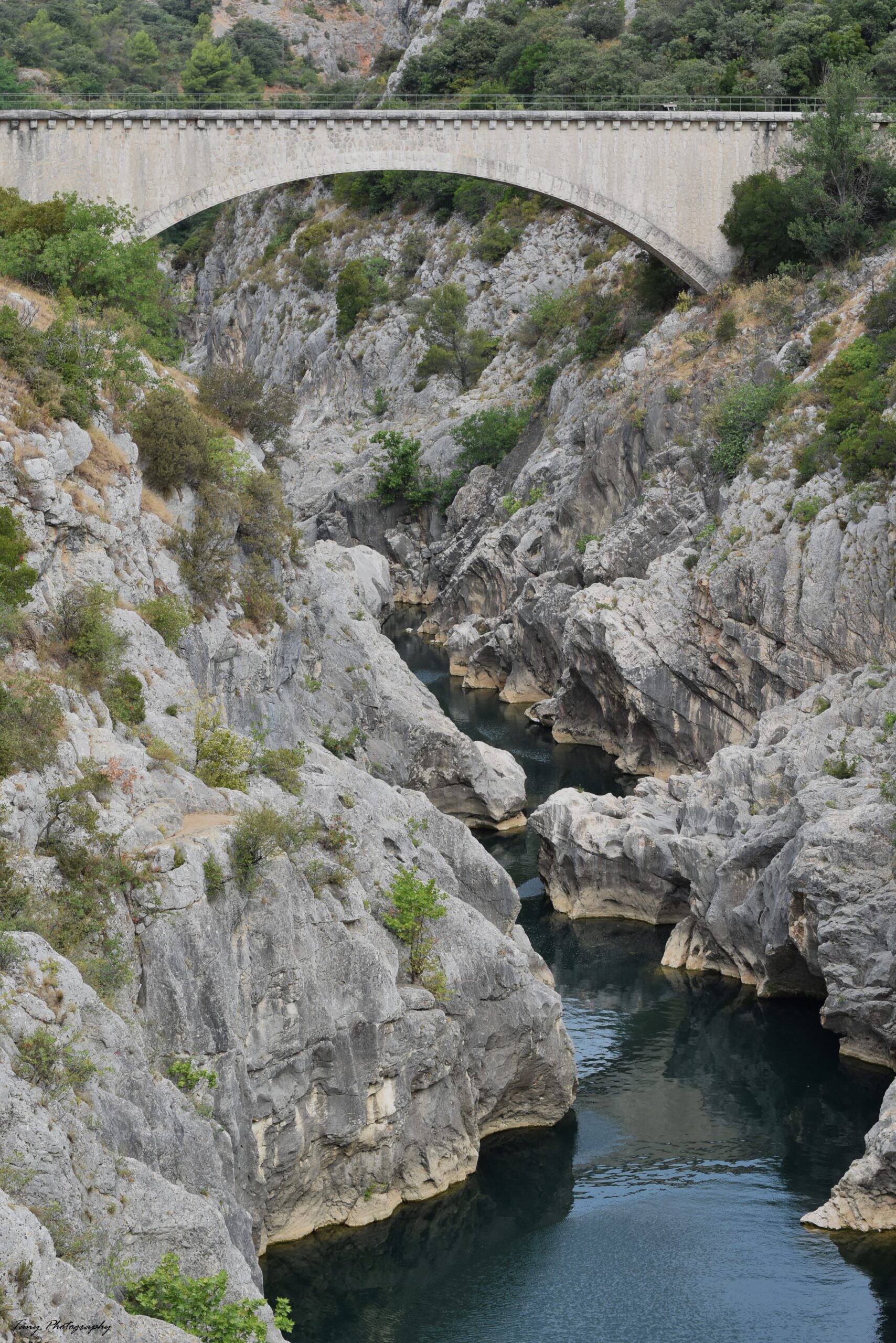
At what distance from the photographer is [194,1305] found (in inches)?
719

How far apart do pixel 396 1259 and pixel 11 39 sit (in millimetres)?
109418

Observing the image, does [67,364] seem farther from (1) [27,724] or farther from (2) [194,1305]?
(2) [194,1305]

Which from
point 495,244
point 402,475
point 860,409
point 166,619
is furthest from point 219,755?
point 495,244

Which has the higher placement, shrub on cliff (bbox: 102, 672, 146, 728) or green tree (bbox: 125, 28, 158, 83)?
green tree (bbox: 125, 28, 158, 83)

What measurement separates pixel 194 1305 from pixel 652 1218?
11547 millimetres

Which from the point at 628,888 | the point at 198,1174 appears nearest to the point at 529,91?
the point at 628,888

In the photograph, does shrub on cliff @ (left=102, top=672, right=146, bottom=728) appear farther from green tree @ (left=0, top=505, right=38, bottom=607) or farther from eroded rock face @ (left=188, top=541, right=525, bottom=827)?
eroded rock face @ (left=188, top=541, right=525, bottom=827)

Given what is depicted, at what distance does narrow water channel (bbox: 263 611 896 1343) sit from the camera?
80.8 feet

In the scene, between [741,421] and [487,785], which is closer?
[487,785]

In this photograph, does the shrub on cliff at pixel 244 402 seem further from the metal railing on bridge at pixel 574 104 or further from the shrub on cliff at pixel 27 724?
the metal railing on bridge at pixel 574 104

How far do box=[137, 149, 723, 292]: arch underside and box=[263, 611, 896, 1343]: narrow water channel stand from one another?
35.3m

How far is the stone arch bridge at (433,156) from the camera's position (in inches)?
2203

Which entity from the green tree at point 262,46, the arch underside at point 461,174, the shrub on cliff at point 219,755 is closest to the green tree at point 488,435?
the arch underside at point 461,174

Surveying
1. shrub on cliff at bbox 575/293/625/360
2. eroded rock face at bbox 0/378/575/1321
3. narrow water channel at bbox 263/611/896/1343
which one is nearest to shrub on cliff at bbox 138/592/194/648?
eroded rock face at bbox 0/378/575/1321
